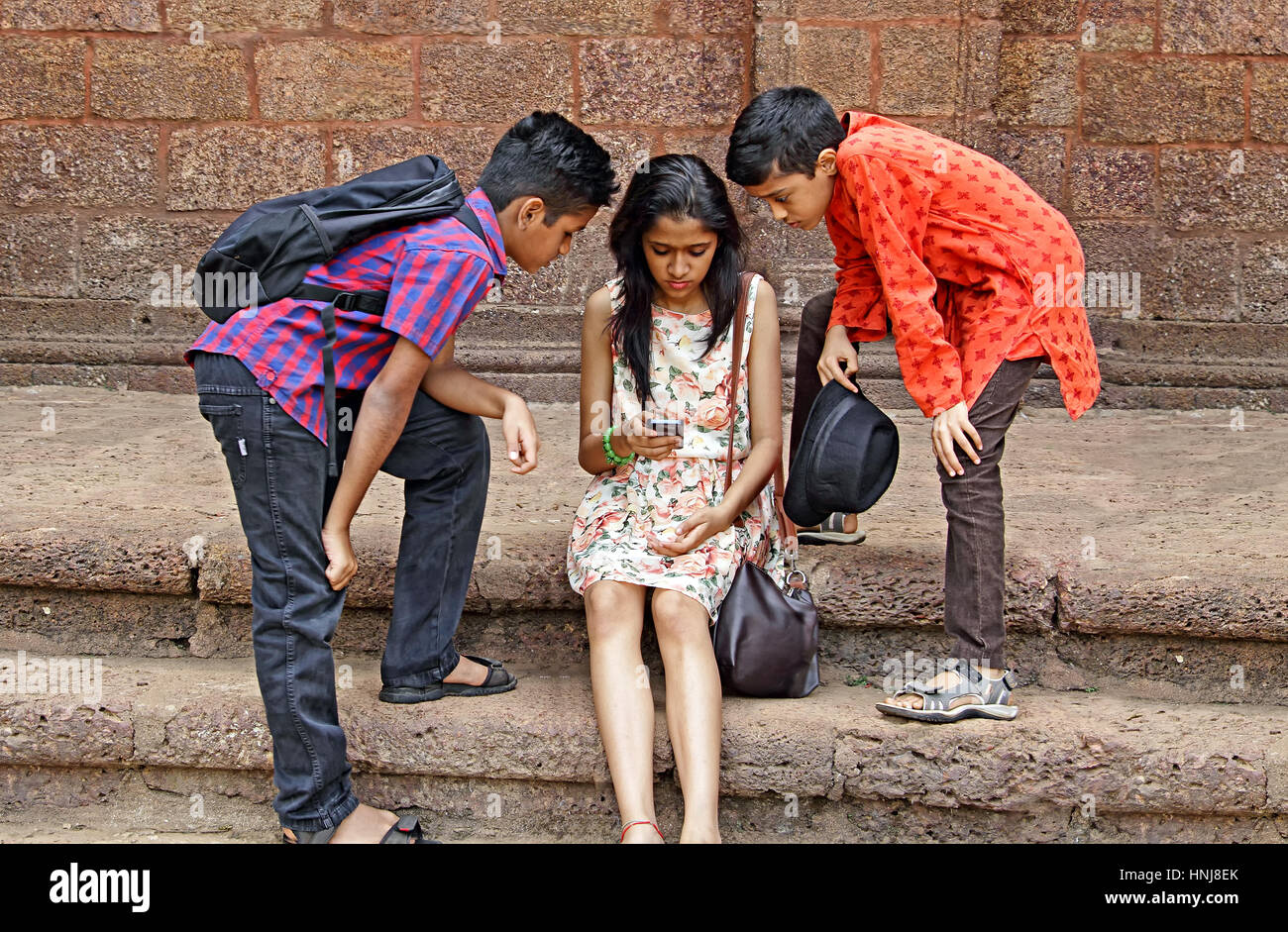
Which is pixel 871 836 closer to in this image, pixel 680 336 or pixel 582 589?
pixel 582 589

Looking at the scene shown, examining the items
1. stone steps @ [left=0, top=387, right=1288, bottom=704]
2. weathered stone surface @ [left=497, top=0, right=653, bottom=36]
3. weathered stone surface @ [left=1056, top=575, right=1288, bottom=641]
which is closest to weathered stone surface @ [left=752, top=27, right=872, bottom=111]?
weathered stone surface @ [left=497, top=0, right=653, bottom=36]

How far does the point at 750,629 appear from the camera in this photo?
2910 millimetres

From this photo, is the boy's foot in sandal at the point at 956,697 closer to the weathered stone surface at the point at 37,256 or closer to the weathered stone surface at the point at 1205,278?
the weathered stone surface at the point at 1205,278

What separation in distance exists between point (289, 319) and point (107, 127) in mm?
3789

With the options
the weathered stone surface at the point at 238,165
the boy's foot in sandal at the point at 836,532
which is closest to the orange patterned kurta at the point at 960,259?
the boy's foot in sandal at the point at 836,532

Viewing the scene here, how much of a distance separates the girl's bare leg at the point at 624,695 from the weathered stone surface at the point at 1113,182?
3616 mm

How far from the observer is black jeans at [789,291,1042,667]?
9.31 ft

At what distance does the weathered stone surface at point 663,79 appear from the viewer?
5461 millimetres

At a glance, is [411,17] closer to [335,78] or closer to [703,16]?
[335,78]

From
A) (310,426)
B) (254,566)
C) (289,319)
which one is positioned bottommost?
(254,566)

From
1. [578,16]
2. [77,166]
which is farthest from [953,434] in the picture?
[77,166]
